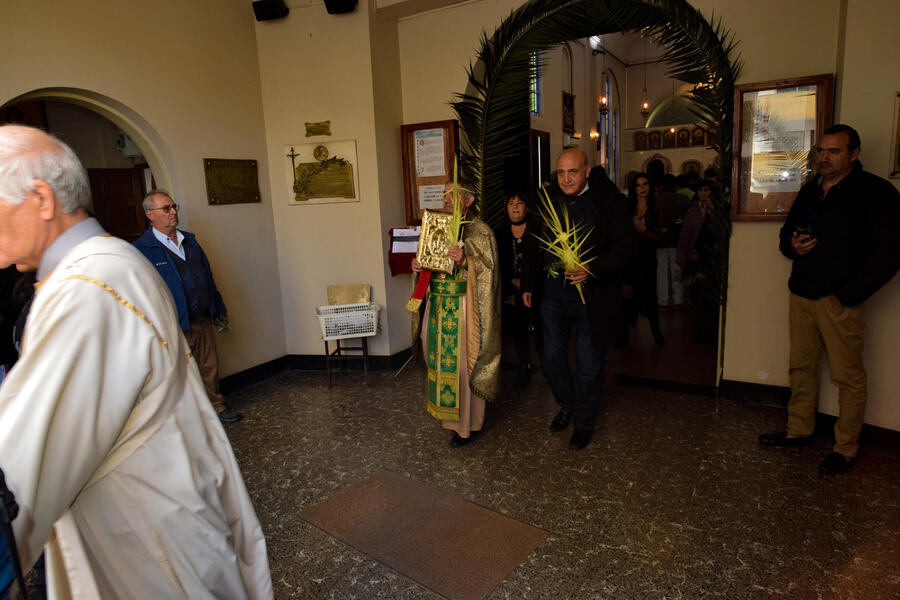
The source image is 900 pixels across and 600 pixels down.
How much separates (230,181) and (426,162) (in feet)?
5.88

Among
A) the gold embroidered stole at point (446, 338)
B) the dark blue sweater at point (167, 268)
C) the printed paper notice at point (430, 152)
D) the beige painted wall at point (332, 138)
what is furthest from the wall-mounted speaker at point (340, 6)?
the gold embroidered stole at point (446, 338)

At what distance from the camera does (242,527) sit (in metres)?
1.42

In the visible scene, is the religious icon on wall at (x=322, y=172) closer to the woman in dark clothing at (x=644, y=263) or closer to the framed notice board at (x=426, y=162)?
the framed notice board at (x=426, y=162)

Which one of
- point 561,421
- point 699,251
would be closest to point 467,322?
point 561,421

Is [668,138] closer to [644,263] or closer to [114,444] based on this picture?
[644,263]

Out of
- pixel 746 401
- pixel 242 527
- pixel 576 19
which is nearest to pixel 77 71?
pixel 576 19

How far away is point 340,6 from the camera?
16.2ft

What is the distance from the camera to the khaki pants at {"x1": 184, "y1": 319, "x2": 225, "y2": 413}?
4.53 metres

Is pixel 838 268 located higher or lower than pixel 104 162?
lower

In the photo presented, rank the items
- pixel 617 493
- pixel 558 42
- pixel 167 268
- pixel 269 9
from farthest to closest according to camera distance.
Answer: pixel 269 9 < pixel 558 42 < pixel 167 268 < pixel 617 493

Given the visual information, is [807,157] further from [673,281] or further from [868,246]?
[673,281]

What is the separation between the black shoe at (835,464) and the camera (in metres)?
3.24

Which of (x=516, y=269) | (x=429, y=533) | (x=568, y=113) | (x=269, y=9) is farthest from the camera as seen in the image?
(x=568, y=113)

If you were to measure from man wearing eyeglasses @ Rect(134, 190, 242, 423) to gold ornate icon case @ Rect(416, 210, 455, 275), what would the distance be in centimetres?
181
